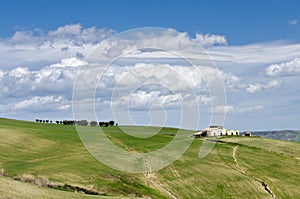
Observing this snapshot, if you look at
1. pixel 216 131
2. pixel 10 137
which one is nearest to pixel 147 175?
pixel 10 137

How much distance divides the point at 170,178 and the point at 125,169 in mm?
9162

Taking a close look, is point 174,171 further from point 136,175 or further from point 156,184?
point 136,175

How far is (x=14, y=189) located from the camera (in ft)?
161

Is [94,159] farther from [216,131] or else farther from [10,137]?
[216,131]

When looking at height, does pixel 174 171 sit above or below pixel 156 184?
above

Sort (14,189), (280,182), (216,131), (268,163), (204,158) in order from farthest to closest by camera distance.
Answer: (216,131) → (268,163) → (204,158) → (280,182) → (14,189)

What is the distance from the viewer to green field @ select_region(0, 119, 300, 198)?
66.8m

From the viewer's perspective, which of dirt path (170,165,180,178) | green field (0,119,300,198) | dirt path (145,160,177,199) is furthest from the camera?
dirt path (170,165,180,178)

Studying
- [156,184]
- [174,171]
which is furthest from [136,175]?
[174,171]

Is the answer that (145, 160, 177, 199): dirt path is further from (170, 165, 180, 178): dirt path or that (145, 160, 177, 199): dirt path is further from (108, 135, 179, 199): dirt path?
(170, 165, 180, 178): dirt path

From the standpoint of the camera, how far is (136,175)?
82.2 metres

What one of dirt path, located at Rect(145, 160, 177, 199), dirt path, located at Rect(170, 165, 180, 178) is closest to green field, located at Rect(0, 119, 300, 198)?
dirt path, located at Rect(145, 160, 177, 199)

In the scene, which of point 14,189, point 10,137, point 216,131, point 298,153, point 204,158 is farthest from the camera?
point 216,131

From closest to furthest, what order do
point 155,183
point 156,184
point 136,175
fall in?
1. point 156,184
2. point 155,183
3. point 136,175
